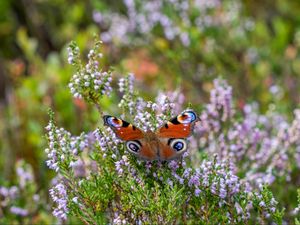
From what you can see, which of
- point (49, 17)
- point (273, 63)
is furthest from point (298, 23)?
point (49, 17)

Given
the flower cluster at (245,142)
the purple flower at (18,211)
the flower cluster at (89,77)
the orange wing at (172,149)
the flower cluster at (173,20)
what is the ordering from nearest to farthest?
the orange wing at (172,149), the flower cluster at (89,77), the flower cluster at (245,142), the purple flower at (18,211), the flower cluster at (173,20)

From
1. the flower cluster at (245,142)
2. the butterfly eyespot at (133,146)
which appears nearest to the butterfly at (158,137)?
the butterfly eyespot at (133,146)

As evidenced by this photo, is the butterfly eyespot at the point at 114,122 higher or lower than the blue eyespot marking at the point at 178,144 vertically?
higher

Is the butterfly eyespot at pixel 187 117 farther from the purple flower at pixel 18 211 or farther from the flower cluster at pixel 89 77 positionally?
the purple flower at pixel 18 211

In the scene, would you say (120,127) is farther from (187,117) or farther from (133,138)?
(187,117)

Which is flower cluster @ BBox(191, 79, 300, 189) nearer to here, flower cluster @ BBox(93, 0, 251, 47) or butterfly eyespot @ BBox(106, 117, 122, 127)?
butterfly eyespot @ BBox(106, 117, 122, 127)

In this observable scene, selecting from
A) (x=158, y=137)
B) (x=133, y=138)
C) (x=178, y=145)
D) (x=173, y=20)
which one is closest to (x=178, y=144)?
(x=178, y=145)

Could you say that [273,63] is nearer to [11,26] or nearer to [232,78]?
[232,78]
